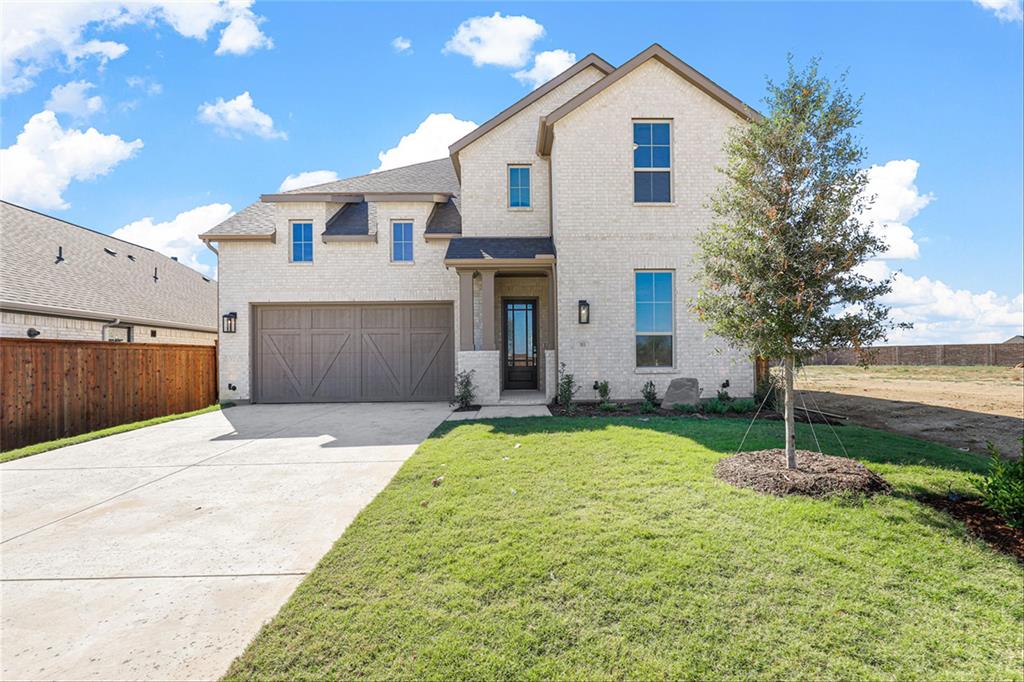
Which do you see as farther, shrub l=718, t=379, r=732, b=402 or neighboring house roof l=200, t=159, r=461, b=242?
neighboring house roof l=200, t=159, r=461, b=242

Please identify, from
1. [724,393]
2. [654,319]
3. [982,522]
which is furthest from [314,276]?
[982,522]

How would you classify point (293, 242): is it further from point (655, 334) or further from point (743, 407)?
point (743, 407)

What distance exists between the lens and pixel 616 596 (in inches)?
105

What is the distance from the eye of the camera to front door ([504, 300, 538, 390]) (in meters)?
12.6

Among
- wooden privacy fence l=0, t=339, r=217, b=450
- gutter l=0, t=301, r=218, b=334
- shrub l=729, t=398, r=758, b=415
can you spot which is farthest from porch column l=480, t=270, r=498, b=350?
gutter l=0, t=301, r=218, b=334

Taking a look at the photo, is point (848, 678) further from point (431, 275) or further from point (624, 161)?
point (431, 275)

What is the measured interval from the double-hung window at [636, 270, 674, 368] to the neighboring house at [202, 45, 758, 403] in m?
0.03

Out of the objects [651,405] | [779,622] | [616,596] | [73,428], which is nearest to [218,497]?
[616,596]

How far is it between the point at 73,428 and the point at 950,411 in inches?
695

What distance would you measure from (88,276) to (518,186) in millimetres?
A: 12634

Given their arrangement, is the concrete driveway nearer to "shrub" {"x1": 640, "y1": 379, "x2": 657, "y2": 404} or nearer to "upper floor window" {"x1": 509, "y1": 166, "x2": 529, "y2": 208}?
"shrub" {"x1": 640, "y1": 379, "x2": 657, "y2": 404}

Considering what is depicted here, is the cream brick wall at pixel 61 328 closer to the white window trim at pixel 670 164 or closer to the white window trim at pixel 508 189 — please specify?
the white window trim at pixel 508 189

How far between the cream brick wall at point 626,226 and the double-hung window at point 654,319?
0.55 feet

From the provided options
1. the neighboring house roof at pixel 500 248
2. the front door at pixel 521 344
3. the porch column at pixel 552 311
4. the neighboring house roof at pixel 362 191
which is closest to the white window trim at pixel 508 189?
the neighboring house roof at pixel 500 248
